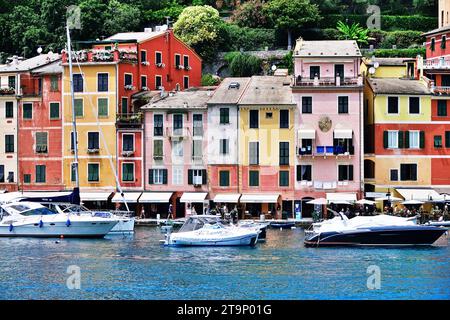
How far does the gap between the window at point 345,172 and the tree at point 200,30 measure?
115 feet

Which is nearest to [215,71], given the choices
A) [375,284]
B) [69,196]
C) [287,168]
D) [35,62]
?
[35,62]

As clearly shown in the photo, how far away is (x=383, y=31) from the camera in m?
112

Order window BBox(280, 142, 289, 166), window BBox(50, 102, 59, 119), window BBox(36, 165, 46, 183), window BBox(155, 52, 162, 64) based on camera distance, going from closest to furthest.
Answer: window BBox(280, 142, 289, 166), window BBox(50, 102, 59, 119), window BBox(36, 165, 46, 183), window BBox(155, 52, 162, 64)

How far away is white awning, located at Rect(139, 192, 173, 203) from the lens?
241 ft

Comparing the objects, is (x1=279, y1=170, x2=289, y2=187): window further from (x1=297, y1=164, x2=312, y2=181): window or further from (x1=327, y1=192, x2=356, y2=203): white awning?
(x1=327, y1=192, x2=356, y2=203): white awning

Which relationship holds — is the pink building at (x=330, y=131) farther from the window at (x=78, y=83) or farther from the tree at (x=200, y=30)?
the tree at (x=200, y=30)

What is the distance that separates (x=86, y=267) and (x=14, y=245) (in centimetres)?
1260

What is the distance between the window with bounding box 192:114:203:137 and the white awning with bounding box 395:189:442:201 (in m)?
14.5

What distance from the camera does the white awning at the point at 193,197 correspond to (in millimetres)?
72938

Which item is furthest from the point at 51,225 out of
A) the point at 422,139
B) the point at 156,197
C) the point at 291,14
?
the point at 291,14

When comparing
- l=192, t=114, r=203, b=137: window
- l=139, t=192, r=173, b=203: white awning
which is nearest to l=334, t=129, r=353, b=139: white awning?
l=192, t=114, r=203, b=137: window

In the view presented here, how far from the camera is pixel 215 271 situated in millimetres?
44969

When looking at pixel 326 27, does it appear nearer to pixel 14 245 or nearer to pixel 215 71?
pixel 215 71

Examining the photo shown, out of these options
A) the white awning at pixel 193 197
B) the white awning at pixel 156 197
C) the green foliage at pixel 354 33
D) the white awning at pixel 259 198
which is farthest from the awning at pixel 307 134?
the green foliage at pixel 354 33
